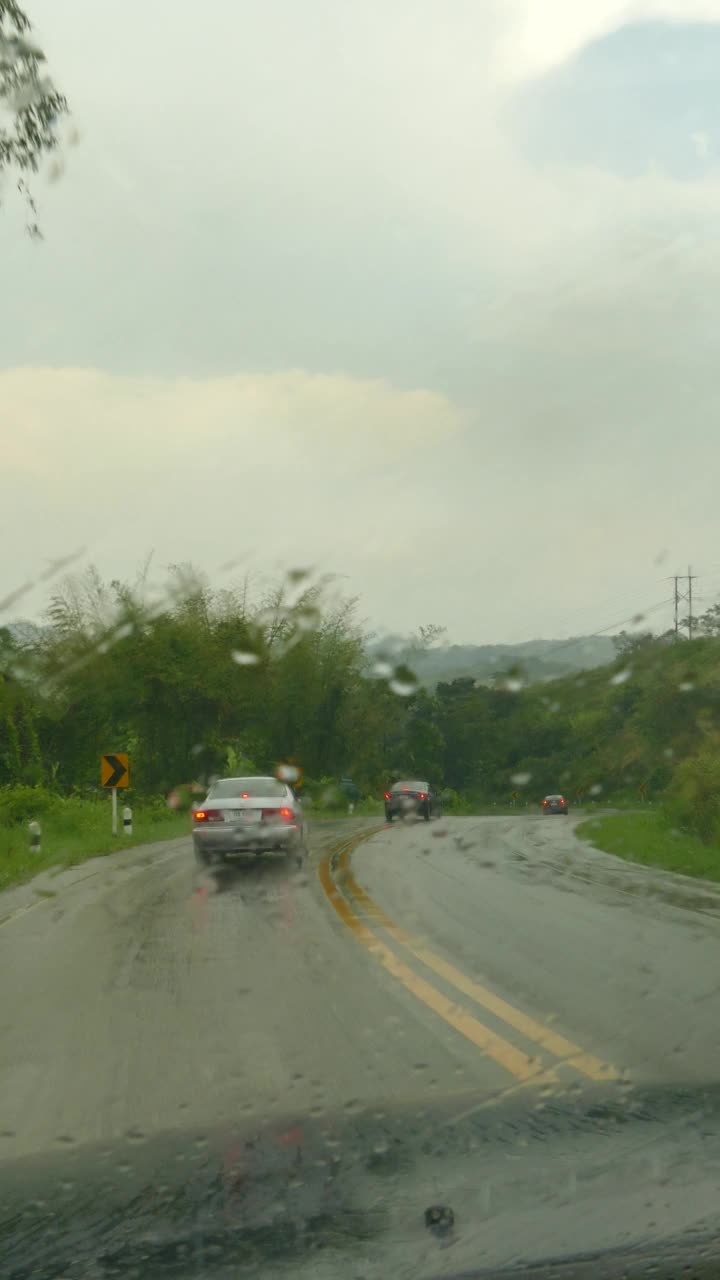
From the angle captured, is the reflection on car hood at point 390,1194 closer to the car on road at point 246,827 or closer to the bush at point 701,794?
the car on road at point 246,827

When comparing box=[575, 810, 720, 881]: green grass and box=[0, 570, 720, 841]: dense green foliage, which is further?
box=[0, 570, 720, 841]: dense green foliage

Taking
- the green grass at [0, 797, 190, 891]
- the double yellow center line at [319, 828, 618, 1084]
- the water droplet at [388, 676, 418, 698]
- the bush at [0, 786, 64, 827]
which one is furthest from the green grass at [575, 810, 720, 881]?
the water droplet at [388, 676, 418, 698]

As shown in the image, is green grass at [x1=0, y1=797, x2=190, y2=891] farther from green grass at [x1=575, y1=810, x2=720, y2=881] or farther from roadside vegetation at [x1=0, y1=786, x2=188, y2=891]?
green grass at [x1=575, y1=810, x2=720, y2=881]

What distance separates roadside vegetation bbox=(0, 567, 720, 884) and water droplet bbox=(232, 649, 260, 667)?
0.09 metres

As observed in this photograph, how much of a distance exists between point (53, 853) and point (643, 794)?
137 feet

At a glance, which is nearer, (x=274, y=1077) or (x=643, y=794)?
(x=274, y=1077)

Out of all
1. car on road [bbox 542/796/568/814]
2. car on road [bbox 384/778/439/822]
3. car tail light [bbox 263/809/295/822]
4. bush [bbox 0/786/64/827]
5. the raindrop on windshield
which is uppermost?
the raindrop on windshield

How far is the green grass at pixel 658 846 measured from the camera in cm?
1916

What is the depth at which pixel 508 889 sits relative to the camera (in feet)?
54.0

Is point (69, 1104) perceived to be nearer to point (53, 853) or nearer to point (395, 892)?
point (395, 892)

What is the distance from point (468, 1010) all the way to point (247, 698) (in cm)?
4783

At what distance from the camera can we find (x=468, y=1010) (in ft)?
27.7

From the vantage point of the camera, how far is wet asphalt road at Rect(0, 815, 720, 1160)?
21.4ft

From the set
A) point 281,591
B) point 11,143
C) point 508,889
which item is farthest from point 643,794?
point 11,143
